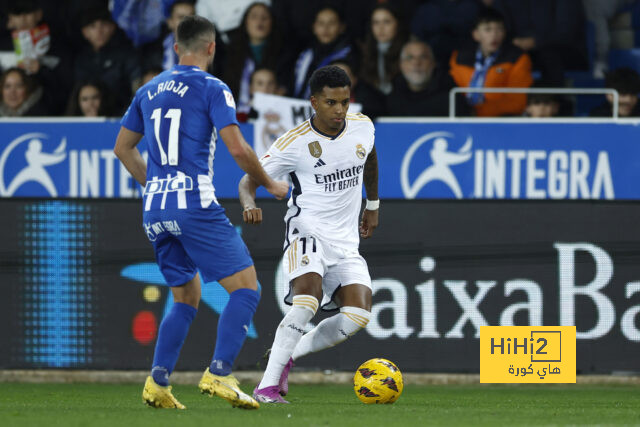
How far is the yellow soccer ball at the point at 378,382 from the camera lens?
7.49 m

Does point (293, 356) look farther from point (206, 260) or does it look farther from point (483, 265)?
point (483, 265)

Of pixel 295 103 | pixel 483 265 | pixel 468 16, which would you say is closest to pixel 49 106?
pixel 295 103

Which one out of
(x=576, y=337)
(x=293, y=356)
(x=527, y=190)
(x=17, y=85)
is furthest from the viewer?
(x=17, y=85)

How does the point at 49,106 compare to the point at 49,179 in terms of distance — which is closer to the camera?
the point at 49,179

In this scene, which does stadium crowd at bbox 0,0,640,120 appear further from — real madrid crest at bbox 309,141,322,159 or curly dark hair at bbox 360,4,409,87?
real madrid crest at bbox 309,141,322,159

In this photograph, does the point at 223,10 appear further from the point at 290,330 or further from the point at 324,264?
the point at 290,330

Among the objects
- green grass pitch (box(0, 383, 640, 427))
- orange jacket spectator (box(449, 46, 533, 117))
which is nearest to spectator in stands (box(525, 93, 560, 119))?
orange jacket spectator (box(449, 46, 533, 117))

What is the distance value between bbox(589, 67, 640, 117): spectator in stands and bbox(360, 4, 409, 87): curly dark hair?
2002 millimetres

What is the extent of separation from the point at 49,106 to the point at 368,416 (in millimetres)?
7383

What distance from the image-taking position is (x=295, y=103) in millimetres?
11367

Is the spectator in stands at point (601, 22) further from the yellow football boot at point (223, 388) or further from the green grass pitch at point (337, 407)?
the yellow football boot at point (223, 388)

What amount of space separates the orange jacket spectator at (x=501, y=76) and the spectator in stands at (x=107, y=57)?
3373 millimetres

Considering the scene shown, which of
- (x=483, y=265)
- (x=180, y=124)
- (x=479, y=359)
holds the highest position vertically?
(x=180, y=124)

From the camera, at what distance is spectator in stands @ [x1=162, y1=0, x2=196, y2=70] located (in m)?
12.8
